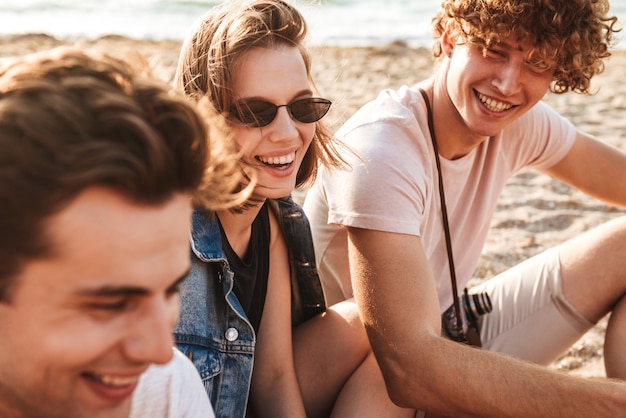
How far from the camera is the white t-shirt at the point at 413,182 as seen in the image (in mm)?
2461

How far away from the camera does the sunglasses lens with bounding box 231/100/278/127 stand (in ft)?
7.47

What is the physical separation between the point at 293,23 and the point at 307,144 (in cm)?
39

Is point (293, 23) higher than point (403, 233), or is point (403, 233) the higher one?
point (293, 23)

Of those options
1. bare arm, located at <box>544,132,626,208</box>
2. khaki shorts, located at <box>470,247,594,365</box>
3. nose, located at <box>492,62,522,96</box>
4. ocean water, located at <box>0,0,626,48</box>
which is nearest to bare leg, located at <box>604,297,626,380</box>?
khaki shorts, located at <box>470,247,594,365</box>

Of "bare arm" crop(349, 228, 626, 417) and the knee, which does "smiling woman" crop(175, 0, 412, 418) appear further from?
"bare arm" crop(349, 228, 626, 417)

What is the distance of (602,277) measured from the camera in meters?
2.89

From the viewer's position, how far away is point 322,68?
8375 mm

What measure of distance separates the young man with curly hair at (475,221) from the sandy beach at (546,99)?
0.39m

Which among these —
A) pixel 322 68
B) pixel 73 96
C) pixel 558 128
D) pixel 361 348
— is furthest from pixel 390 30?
pixel 73 96

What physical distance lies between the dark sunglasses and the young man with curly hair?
0.71 feet

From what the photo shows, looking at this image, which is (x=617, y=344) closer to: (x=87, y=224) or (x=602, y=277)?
(x=602, y=277)

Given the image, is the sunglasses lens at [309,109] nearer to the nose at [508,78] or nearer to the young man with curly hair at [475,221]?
the young man with curly hair at [475,221]

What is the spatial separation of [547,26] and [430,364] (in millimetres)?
1237

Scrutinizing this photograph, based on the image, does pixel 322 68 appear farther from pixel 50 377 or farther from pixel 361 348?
pixel 50 377
